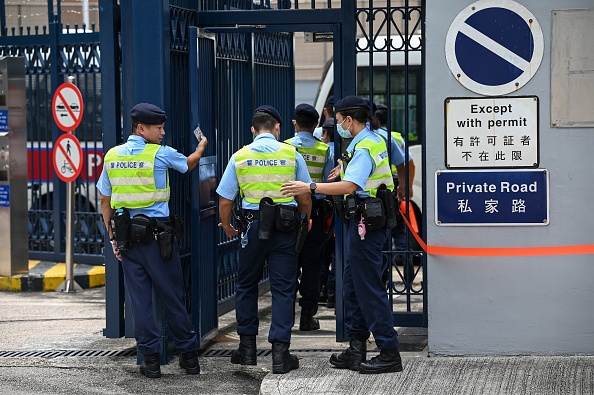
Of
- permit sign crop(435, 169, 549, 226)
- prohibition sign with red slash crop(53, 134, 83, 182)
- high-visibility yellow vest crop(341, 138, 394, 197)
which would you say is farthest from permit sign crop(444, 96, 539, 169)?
prohibition sign with red slash crop(53, 134, 83, 182)

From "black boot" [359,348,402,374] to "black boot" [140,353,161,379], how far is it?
1328 millimetres

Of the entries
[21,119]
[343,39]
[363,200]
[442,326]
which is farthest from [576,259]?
[21,119]

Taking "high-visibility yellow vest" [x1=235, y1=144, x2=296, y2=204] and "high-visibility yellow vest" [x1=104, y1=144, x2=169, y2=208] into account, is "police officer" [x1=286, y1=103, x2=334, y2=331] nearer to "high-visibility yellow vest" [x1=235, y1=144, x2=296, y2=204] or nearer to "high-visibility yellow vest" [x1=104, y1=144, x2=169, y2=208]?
"high-visibility yellow vest" [x1=235, y1=144, x2=296, y2=204]

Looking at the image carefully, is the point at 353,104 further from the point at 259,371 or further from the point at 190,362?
the point at 190,362

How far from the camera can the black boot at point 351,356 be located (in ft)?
23.6

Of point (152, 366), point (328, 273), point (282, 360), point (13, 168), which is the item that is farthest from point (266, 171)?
point (13, 168)

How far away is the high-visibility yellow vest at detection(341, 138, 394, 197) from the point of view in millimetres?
6946

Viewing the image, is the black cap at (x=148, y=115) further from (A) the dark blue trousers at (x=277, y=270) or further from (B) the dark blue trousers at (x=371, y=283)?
(B) the dark blue trousers at (x=371, y=283)

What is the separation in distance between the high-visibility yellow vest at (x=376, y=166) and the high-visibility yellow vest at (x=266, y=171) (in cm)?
50

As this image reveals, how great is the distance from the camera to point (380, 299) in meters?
6.98

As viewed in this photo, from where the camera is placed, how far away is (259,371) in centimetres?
750

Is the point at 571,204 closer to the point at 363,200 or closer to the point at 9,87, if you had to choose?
the point at 363,200

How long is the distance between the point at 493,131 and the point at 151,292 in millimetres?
2417

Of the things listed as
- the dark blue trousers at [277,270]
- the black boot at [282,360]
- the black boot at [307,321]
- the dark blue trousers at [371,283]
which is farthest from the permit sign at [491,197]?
the black boot at [307,321]
